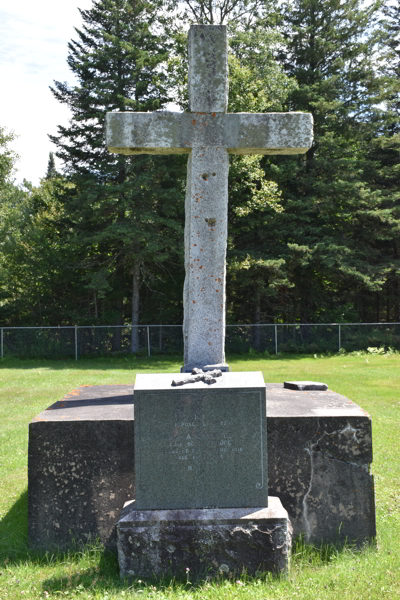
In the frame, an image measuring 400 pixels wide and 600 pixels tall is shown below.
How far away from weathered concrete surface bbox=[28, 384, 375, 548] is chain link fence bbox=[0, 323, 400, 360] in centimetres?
1827

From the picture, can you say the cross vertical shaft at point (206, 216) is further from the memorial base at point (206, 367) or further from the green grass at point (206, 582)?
the green grass at point (206, 582)

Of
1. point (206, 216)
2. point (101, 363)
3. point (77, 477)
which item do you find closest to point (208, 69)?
point (206, 216)

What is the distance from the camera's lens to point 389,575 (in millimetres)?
4305

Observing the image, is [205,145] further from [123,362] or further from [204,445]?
[123,362]

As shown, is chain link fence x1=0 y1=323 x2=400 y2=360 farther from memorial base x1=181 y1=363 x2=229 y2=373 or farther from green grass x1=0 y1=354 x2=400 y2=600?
memorial base x1=181 y1=363 x2=229 y2=373

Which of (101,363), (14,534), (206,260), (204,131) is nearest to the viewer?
(14,534)

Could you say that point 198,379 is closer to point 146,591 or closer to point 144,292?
point 146,591

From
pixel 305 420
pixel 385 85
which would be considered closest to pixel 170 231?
pixel 385 85

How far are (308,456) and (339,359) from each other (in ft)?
56.0

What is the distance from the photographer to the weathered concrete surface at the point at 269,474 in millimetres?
4938

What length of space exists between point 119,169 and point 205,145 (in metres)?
19.5

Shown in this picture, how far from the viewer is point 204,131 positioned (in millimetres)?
5805

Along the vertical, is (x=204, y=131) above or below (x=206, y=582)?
above

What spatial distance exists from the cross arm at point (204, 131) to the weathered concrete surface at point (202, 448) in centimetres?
257
